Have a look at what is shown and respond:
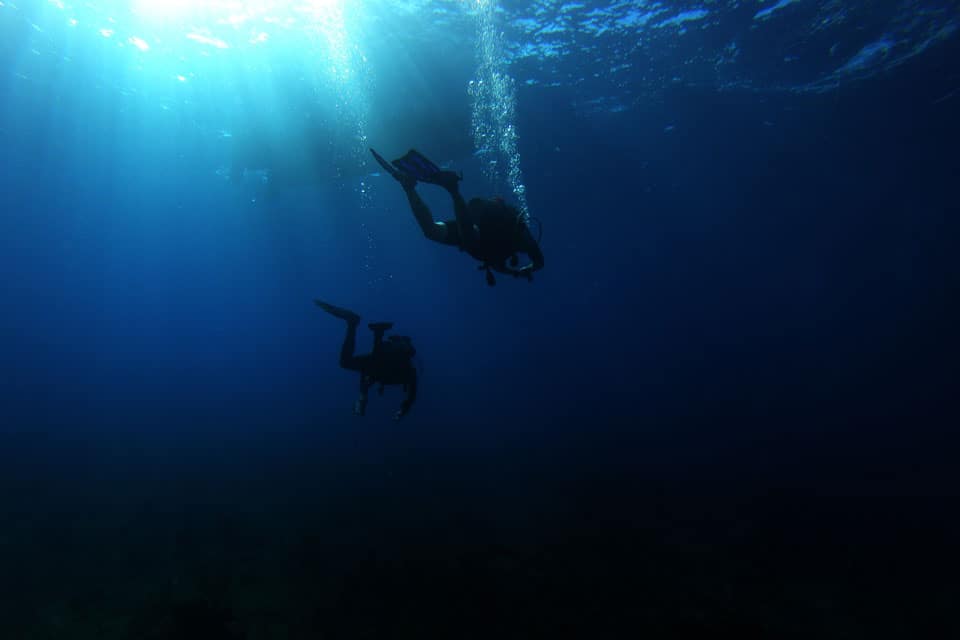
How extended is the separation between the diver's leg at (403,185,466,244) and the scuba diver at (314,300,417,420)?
2.14 metres

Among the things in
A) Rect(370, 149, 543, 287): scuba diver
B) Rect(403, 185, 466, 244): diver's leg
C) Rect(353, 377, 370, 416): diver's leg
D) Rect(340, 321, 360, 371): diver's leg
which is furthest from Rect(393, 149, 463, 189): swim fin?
Rect(353, 377, 370, 416): diver's leg

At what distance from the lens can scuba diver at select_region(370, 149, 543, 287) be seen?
5.22m

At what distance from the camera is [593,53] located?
53.5 ft

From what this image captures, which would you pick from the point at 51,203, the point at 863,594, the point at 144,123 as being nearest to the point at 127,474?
the point at 144,123

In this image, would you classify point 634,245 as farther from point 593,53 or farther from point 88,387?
point 88,387

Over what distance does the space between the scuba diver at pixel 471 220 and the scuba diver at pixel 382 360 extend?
237cm

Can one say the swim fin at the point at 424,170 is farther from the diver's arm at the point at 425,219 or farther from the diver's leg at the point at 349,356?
the diver's leg at the point at 349,356

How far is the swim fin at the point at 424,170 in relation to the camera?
16.6ft

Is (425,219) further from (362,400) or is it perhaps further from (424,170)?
(362,400)

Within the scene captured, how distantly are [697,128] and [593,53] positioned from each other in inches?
390

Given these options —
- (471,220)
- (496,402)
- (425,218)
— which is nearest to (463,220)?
(471,220)

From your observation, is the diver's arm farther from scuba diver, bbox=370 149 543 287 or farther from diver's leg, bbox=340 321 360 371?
diver's leg, bbox=340 321 360 371

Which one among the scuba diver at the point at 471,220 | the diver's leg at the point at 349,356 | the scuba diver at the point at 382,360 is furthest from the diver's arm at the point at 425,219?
the diver's leg at the point at 349,356

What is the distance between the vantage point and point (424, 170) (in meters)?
5.21
